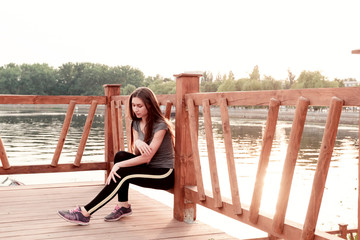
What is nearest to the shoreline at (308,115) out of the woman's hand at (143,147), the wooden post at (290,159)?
the woman's hand at (143,147)

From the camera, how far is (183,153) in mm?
3766

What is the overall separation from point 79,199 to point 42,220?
2.76ft

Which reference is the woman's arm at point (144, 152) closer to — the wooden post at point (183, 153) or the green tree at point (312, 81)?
the wooden post at point (183, 153)

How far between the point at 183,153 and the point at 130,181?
465mm

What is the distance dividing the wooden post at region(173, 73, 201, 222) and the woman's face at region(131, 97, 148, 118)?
259 millimetres

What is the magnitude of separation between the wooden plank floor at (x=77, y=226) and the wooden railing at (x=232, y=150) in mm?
209

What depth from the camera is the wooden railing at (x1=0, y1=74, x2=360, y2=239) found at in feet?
7.55

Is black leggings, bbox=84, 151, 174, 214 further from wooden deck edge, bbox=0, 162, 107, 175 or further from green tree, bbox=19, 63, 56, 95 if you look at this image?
green tree, bbox=19, 63, 56, 95

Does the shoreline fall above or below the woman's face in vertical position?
below

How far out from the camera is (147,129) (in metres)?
3.76

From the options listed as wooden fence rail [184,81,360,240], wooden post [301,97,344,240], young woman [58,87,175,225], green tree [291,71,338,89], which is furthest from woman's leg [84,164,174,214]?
green tree [291,71,338,89]

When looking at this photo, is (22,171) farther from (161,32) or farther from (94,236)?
(161,32)

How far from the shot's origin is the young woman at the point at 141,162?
11.8 ft

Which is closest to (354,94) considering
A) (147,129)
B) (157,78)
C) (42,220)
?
(147,129)
